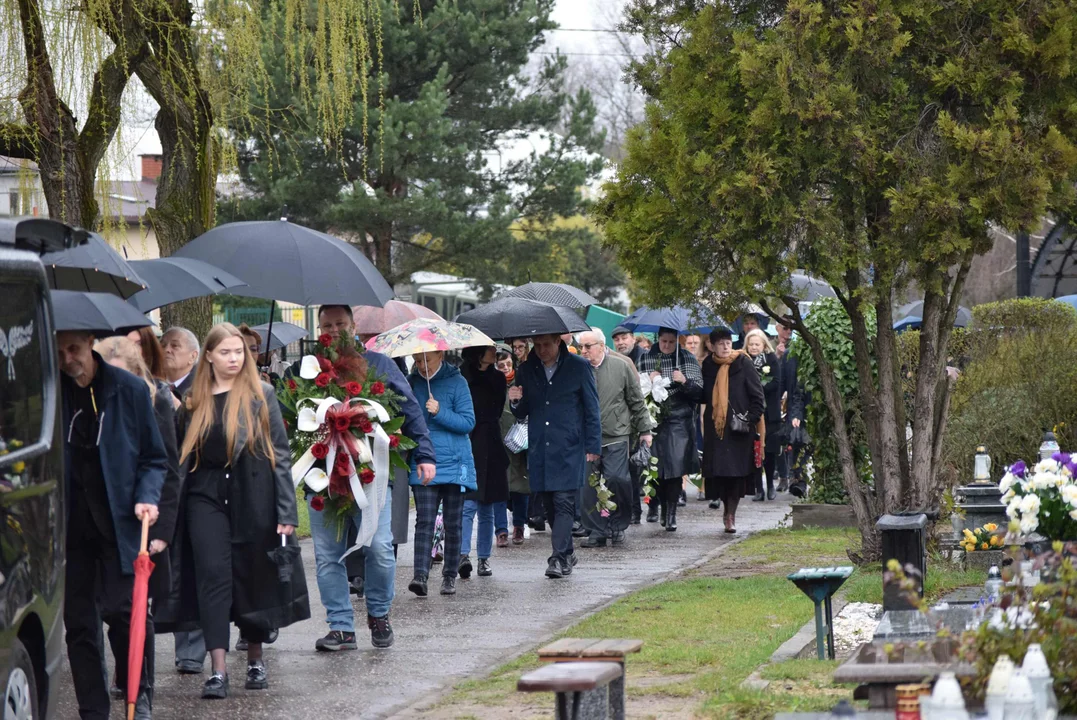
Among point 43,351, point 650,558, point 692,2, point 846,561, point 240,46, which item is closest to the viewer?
point 43,351

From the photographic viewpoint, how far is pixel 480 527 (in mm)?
12500

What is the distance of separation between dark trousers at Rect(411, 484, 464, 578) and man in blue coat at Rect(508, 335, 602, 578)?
934 millimetres

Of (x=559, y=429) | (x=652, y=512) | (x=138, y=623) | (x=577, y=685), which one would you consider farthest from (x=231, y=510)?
(x=652, y=512)

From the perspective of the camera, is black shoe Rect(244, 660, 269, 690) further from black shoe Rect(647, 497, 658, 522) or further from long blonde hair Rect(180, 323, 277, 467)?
black shoe Rect(647, 497, 658, 522)

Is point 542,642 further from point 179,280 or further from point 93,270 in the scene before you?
point 93,270

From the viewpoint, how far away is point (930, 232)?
396 inches

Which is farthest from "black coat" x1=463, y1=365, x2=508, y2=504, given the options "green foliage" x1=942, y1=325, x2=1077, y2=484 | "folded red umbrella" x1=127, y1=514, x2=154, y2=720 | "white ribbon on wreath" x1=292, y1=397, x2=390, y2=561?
"folded red umbrella" x1=127, y1=514, x2=154, y2=720

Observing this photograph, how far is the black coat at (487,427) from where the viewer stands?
41.1 ft

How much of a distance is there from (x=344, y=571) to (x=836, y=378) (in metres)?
6.95

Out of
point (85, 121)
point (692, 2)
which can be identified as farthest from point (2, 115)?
point (692, 2)

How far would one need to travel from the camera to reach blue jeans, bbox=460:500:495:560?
12320mm

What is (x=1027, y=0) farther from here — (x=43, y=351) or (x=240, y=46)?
(x=43, y=351)

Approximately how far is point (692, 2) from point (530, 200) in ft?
70.3

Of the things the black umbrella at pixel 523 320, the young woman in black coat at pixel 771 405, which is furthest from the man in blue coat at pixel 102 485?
the young woman in black coat at pixel 771 405
